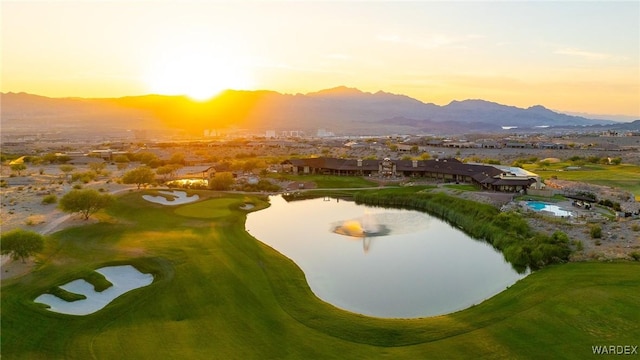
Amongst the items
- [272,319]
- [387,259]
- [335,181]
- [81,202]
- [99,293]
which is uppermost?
[81,202]

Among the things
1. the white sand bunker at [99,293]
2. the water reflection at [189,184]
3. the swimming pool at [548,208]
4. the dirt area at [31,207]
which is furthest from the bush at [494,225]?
the dirt area at [31,207]

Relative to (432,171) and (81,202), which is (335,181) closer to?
(432,171)

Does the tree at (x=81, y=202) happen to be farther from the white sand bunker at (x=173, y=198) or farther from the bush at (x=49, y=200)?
the bush at (x=49, y=200)

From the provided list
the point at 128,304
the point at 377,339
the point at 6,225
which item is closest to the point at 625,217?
the point at 377,339

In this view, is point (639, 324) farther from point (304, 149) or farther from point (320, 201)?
point (304, 149)

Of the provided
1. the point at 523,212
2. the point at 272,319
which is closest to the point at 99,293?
the point at 272,319

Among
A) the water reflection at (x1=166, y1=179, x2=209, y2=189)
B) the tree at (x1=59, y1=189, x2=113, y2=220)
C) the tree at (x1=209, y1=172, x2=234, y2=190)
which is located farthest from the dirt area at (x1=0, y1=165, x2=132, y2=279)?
the tree at (x1=209, y1=172, x2=234, y2=190)
